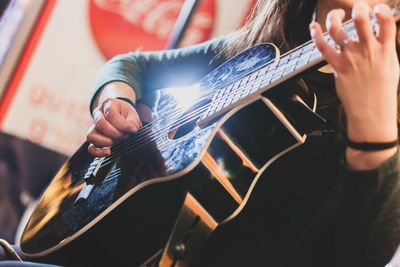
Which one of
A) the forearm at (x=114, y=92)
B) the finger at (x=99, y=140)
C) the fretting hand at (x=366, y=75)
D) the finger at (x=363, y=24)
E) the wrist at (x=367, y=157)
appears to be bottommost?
the wrist at (x=367, y=157)

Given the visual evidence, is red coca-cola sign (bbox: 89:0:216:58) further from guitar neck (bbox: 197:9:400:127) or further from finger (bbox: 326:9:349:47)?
finger (bbox: 326:9:349:47)

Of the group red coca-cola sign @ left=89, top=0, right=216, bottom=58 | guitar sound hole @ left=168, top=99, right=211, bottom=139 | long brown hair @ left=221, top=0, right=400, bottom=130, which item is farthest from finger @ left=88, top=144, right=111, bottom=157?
red coca-cola sign @ left=89, top=0, right=216, bottom=58

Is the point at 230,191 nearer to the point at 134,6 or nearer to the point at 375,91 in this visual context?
the point at 375,91

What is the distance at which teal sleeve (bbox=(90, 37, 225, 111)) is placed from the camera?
1.27m

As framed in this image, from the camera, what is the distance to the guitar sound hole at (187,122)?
91cm

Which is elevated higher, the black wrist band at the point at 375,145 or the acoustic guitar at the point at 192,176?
the acoustic guitar at the point at 192,176

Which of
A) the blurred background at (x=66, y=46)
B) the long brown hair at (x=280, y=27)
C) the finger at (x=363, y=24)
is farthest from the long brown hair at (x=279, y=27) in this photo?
the blurred background at (x=66, y=46)

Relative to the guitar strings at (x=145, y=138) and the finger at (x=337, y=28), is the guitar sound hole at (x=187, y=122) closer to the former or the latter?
the guitar strings at (x=145, y=138)

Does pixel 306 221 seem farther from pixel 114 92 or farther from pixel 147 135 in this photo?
pixel 114 92

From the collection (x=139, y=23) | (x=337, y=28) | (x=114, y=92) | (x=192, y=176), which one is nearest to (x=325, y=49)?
(x=337, y=28)

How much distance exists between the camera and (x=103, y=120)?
1.01 m

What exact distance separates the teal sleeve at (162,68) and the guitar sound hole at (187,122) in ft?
0.93

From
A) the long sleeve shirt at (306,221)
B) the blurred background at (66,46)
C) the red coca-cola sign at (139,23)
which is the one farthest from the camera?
the red coca-cola sign at (139,23)

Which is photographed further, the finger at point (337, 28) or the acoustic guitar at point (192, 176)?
the acoustic guitar at point (192, 176)
